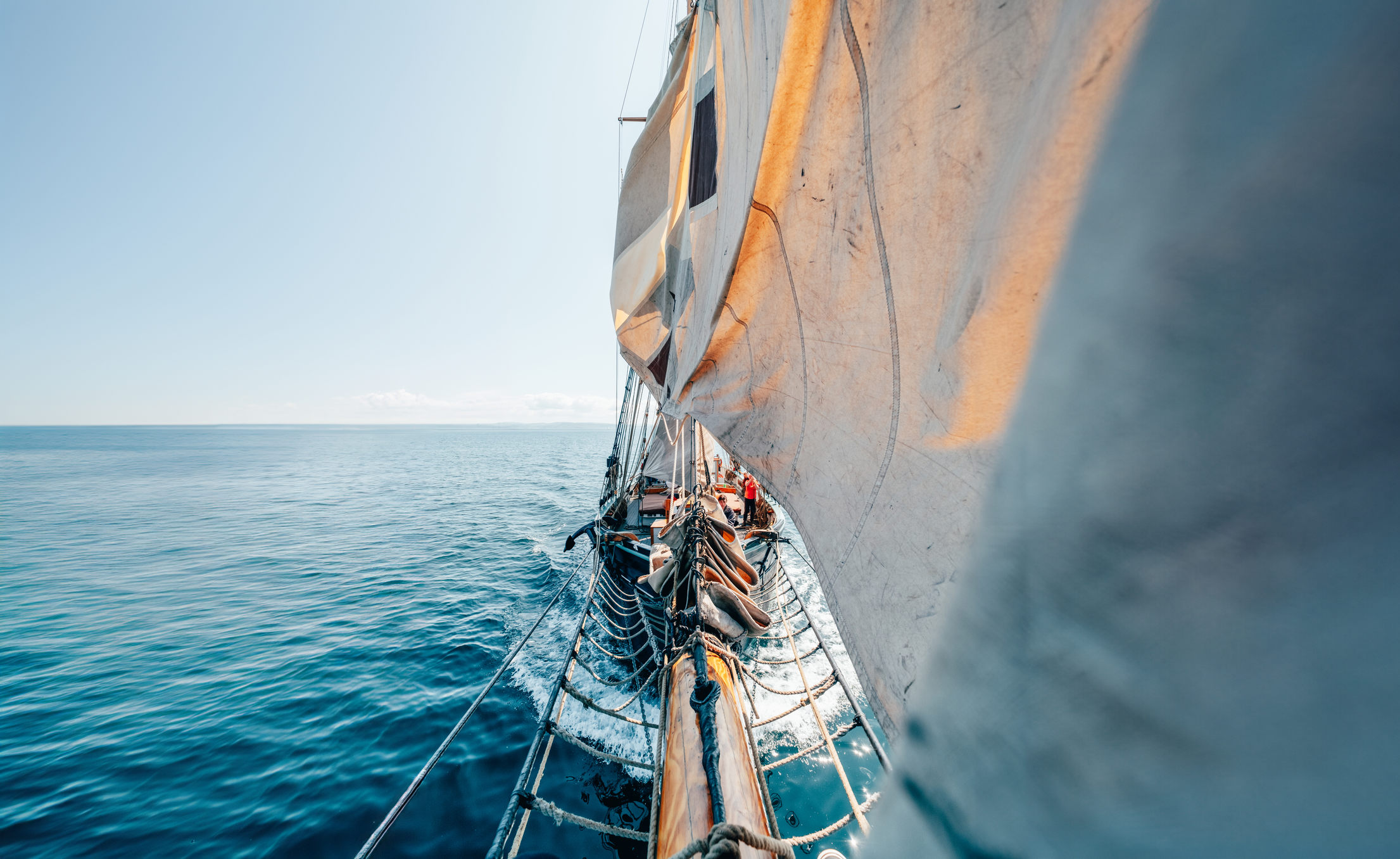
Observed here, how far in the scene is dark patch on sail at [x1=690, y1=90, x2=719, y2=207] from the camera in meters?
4.19

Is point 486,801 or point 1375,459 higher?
point 1375,459

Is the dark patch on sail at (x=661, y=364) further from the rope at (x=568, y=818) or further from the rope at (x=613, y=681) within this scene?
→ the rope at (x=568, y=818)

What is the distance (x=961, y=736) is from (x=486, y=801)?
786 centimetres

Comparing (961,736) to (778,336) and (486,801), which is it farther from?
(486,801)

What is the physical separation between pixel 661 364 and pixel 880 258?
5.11 metres

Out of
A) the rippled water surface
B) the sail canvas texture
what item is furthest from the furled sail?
the rippled water surface

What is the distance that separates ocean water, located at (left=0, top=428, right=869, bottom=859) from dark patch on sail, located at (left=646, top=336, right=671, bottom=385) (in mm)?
5199

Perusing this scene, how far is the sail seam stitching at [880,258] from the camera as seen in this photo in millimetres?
1517

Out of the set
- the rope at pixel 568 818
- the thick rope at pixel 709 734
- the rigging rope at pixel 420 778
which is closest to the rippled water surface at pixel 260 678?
the rigging rope at pixel 420 778

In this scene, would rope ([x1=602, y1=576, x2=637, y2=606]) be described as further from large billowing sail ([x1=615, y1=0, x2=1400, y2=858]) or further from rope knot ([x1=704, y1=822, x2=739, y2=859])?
large billowing sail ([x1=615, y1=0, x2=1400, y2=858])

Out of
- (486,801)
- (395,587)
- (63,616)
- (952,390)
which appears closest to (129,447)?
(63,616)

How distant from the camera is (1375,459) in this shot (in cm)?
43

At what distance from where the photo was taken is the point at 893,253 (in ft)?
4.90

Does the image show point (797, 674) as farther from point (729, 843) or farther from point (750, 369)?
point (729, 843)
